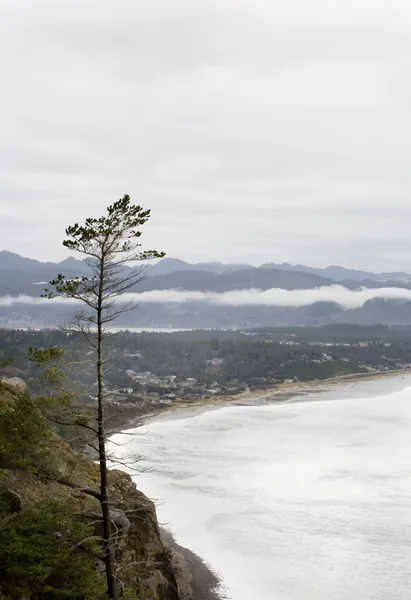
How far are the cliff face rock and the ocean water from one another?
7.01ft

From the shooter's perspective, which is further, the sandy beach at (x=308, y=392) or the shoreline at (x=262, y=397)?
the sandy beach at (x=308, y=392)

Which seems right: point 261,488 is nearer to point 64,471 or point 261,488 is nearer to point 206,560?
point 206,560

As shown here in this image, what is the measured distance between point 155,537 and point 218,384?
4130 inches

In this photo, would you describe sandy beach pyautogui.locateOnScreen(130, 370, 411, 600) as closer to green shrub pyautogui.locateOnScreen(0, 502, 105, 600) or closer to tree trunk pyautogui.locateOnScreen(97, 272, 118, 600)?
green shrub pyautogui.locateOnScreen(0, 502, 105, 600)

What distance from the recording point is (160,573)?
23797 millimetres

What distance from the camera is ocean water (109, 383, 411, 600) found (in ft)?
94.5

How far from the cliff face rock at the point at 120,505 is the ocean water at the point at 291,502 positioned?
7.01 ft

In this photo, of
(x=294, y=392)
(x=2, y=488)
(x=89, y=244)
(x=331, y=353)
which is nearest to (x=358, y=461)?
(x=2, y=488)

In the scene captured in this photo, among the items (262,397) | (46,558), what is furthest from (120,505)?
(262,397)

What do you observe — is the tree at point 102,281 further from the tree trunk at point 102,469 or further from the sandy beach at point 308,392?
the sandy beach at point 308,392

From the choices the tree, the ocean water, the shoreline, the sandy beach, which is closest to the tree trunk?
the tree

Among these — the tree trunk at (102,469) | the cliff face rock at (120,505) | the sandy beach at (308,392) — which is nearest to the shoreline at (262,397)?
the sandy beach at (308,392)

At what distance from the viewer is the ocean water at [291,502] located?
94.5 ft

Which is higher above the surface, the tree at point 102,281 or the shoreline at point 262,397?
the tree at point 102,281
